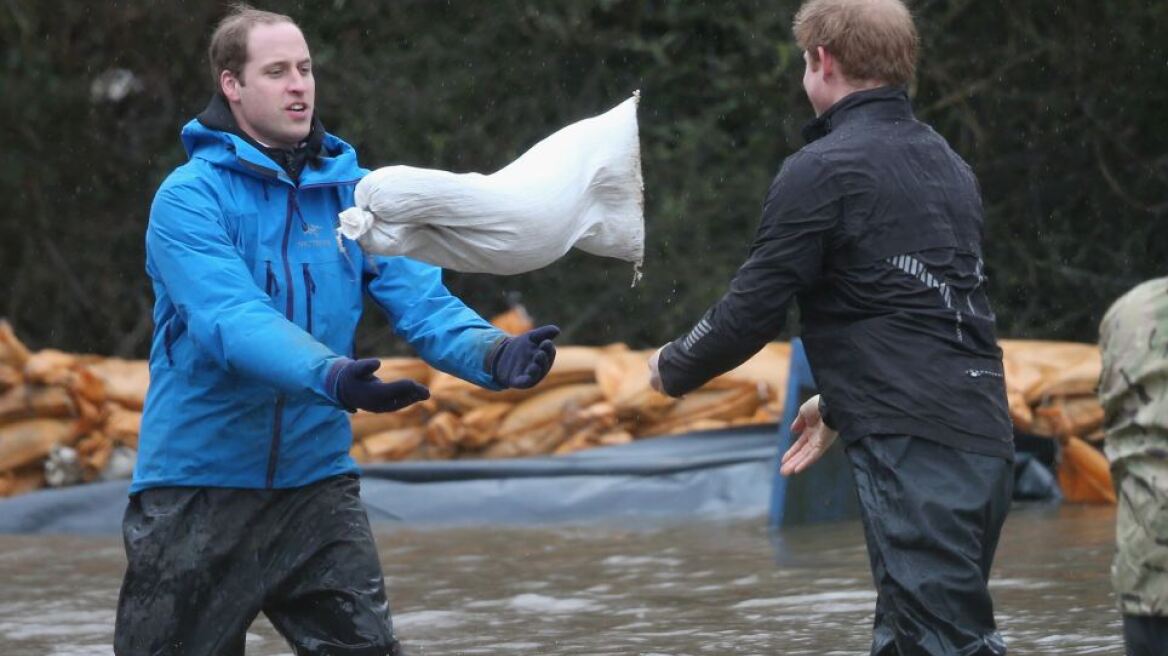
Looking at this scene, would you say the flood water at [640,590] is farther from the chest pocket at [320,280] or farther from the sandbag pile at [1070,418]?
the chest pocket at [320,280]

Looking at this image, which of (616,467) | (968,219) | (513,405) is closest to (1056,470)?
(616,467)

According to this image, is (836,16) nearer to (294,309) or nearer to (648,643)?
(294,309)

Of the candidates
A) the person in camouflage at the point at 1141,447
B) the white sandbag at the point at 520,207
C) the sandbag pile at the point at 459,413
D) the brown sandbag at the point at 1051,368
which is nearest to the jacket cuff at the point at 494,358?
the white sandbag at the point at 520,207

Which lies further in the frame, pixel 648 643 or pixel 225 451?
pixel 648 643

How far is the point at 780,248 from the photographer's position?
3.77m

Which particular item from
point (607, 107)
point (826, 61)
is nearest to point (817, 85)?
point (826, 61)

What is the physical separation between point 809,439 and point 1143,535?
1.03 metres

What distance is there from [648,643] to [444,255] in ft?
6.67

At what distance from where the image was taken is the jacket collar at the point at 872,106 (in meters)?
3.90

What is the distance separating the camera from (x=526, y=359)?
386 centimetres

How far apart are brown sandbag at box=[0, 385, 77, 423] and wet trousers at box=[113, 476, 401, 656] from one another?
18.0 ft

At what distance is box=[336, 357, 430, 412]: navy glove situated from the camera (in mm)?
3580

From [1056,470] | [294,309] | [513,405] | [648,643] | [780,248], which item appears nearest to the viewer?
[780,248]

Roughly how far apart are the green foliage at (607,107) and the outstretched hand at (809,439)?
7450mm
